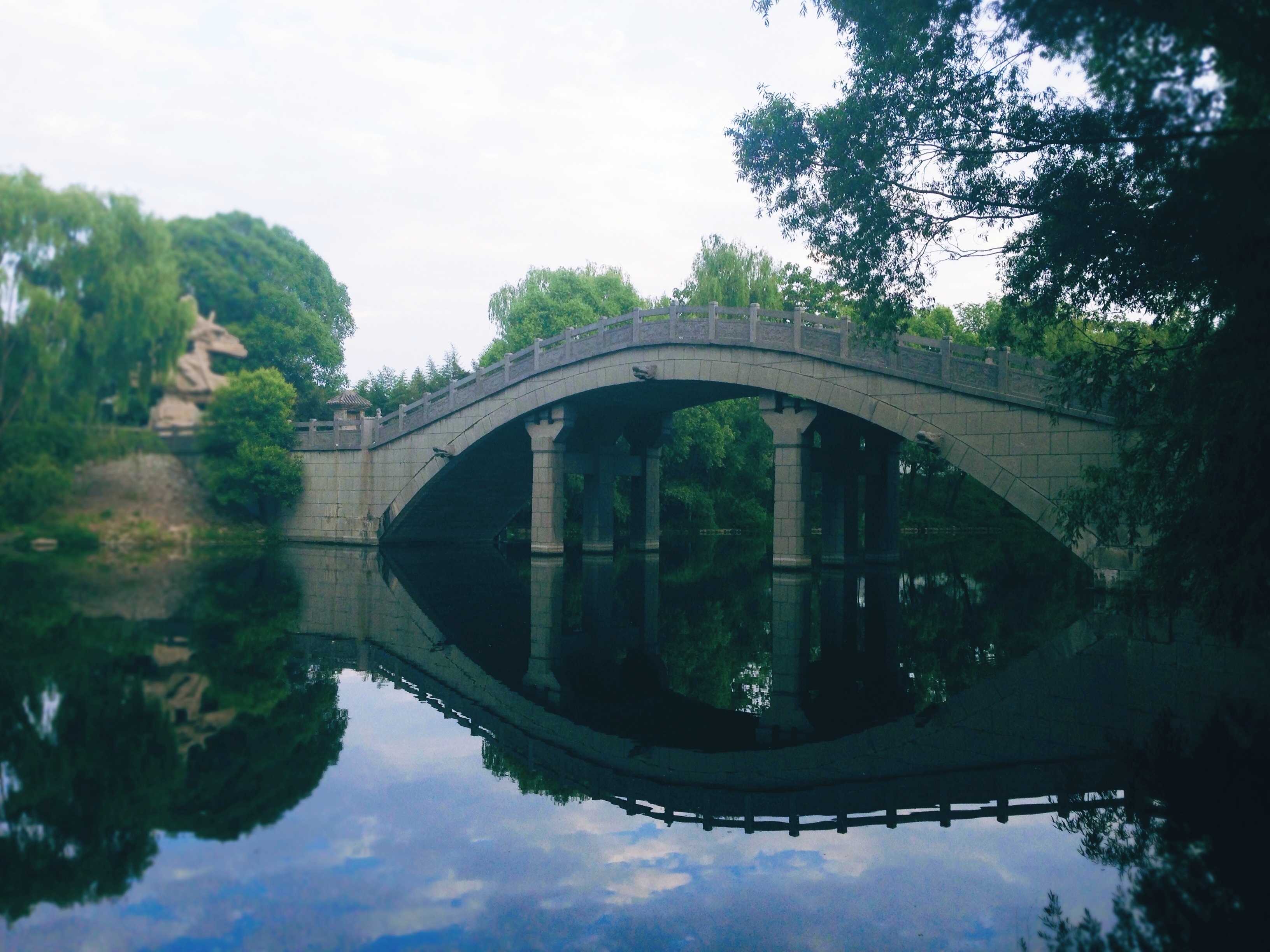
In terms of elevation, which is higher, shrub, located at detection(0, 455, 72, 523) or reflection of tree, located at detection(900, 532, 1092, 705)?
shrub, located at detection(0, 455, 72, 523)

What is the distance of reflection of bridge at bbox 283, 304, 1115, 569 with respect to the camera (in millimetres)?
19516

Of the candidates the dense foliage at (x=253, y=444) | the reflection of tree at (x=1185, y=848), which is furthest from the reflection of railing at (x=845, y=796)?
the dense foliage at (x=253, y=444)

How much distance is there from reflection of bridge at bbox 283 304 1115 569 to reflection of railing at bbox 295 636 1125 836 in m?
8.83

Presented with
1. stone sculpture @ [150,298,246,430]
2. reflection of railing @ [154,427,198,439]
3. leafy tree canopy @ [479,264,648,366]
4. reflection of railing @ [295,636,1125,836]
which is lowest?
reflection of railing @ [295,636,1125,836]

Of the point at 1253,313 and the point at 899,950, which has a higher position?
the point at 1253,313

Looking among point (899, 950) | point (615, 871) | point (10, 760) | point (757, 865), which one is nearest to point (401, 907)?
point (615, 871)

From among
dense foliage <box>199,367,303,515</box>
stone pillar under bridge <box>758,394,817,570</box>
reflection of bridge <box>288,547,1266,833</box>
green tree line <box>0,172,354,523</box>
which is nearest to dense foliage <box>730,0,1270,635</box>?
reflection of bridge <box>288,547,1266,833</box>

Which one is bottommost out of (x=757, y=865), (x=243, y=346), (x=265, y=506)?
(x=757, y=865)

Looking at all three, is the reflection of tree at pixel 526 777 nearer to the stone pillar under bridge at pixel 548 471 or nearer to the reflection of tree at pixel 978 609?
the reflection of tree at pixel 978 609

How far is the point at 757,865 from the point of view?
205 inches

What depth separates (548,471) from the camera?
2795 cm

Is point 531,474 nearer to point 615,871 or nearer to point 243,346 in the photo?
point 243,346

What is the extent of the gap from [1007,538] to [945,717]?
36.8 m

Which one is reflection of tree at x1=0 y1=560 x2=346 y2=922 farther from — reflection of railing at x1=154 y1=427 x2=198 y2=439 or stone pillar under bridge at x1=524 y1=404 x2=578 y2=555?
stone pillar under bridge at x1=524 y1=404 x2=578 y2=555
